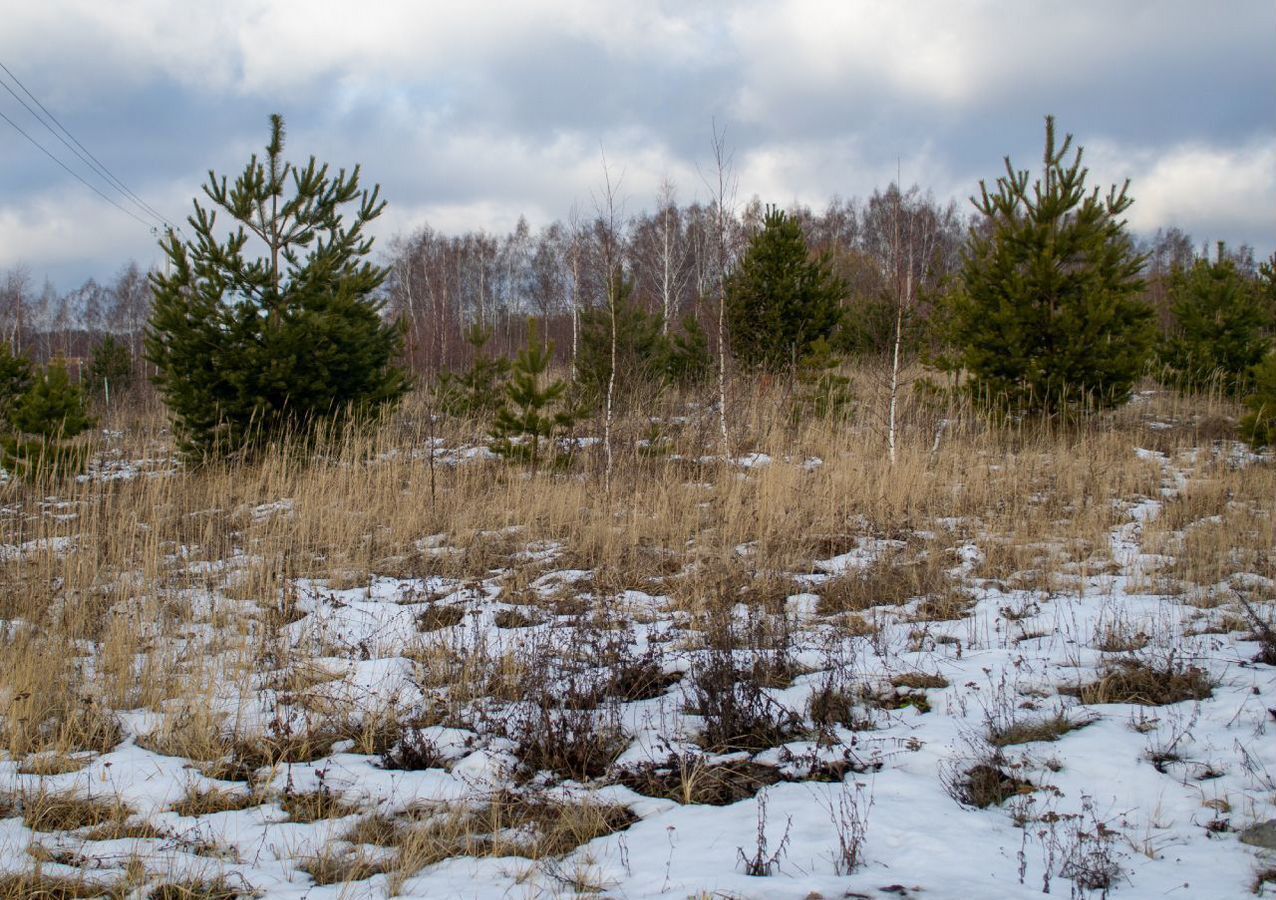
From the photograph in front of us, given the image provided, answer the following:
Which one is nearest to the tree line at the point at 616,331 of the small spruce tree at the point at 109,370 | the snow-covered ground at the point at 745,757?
the snow-covered ground at the point at 745,757

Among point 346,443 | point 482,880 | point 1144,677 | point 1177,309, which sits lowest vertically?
point 482,880

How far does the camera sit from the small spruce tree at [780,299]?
16141mm

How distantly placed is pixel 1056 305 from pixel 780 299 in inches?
228

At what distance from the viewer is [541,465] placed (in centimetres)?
975

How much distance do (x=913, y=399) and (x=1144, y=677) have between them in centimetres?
937

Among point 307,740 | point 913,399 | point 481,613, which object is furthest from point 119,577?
point 913,399

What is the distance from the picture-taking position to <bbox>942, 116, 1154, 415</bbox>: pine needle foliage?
35.6 feet

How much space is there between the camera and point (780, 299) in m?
16.1

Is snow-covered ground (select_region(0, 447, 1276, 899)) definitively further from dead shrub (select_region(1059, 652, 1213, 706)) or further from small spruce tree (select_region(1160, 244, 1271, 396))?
small spruce tree (select_region(1160, 244, 1271, 396))

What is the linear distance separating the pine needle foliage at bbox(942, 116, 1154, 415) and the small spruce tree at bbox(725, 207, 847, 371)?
15.7 ft

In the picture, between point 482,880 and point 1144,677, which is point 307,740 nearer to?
point 482,880

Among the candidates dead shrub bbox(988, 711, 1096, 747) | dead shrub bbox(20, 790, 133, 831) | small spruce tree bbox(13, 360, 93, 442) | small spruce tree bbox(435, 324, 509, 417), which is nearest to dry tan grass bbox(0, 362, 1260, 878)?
dead shrub bbox(20, 790, 133, 831)

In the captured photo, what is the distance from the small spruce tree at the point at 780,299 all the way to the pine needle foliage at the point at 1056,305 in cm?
479

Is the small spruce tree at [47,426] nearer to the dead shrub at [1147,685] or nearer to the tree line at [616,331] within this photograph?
the tree line at [616,331]
